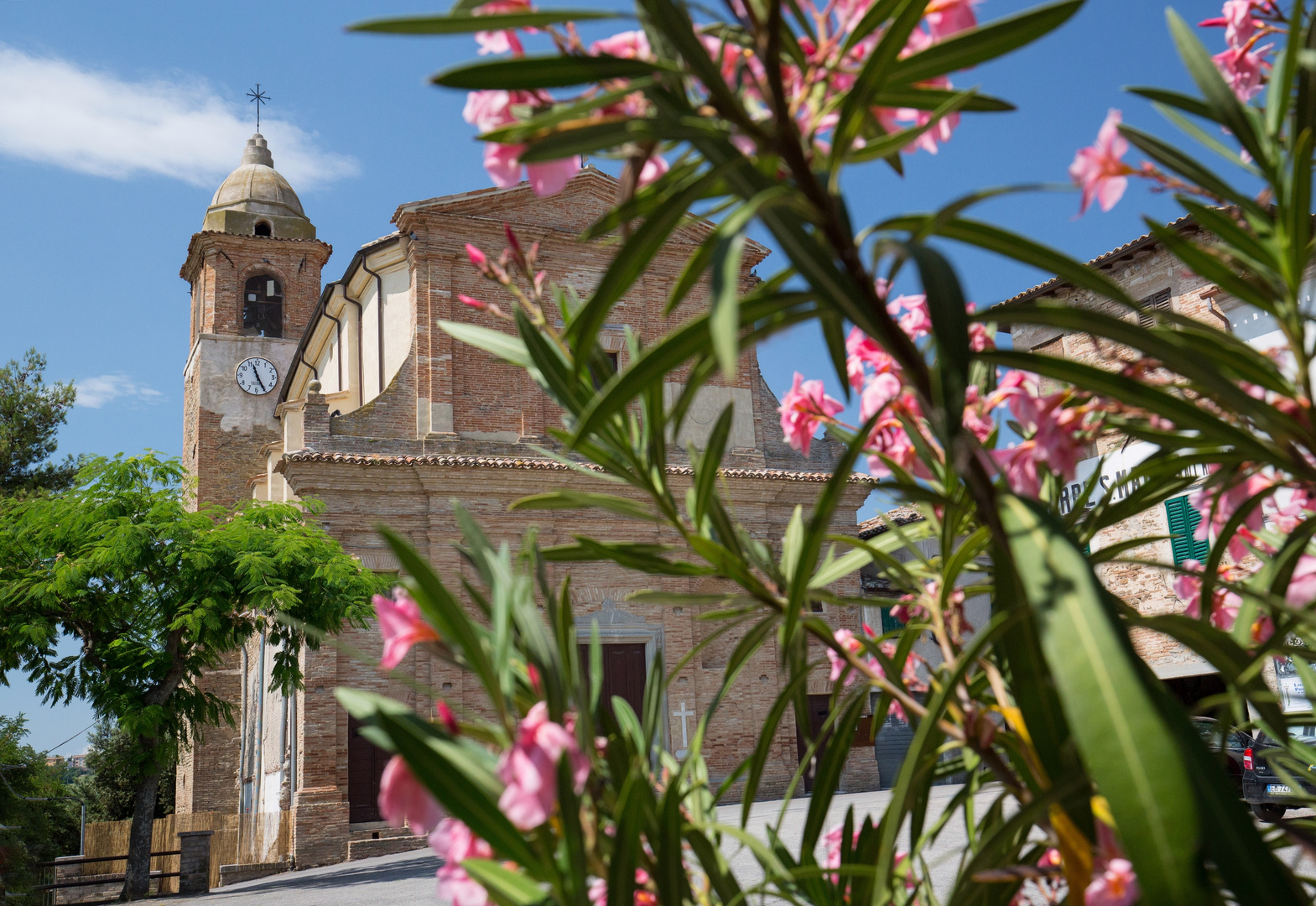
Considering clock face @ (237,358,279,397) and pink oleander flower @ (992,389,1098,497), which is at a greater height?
clock face @ (237,358,279,397)

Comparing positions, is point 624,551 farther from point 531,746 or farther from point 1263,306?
point 1263,306

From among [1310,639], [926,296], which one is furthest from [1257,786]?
[926,296]

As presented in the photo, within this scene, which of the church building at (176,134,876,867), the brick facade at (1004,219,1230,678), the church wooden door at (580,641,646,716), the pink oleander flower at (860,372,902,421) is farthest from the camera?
the church wooden door at (580,641,646,716)

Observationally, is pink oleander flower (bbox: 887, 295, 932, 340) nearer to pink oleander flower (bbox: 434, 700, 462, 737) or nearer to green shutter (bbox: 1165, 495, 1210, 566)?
pink oleander flower (bbox: 434, 700, 462, 737)

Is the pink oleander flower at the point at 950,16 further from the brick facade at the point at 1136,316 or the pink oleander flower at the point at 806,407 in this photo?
the brick facade at the point at 1136,316

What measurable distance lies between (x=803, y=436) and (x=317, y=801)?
14.9 metres

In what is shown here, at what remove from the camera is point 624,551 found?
143 cm

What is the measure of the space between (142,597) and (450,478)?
542 cm

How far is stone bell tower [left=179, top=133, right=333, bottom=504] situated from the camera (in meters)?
26.0

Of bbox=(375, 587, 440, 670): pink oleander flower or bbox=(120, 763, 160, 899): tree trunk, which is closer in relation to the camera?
bbox=(375, 587, 440, 670): pink oleander flower

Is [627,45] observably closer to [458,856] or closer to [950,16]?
[950,16]

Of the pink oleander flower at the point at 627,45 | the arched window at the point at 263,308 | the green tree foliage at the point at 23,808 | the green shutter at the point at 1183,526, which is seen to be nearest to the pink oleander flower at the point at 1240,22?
the pink oleander flower at the point at 627,45

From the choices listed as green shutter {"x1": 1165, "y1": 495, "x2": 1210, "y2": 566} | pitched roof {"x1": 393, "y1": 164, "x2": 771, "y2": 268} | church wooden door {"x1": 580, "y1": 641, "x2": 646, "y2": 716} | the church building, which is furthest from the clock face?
green shutter {"x1": 1165, "y1": 495, "x2": 1210, "y2": 566}

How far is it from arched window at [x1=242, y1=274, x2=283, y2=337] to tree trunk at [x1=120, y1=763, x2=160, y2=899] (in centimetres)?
1732
